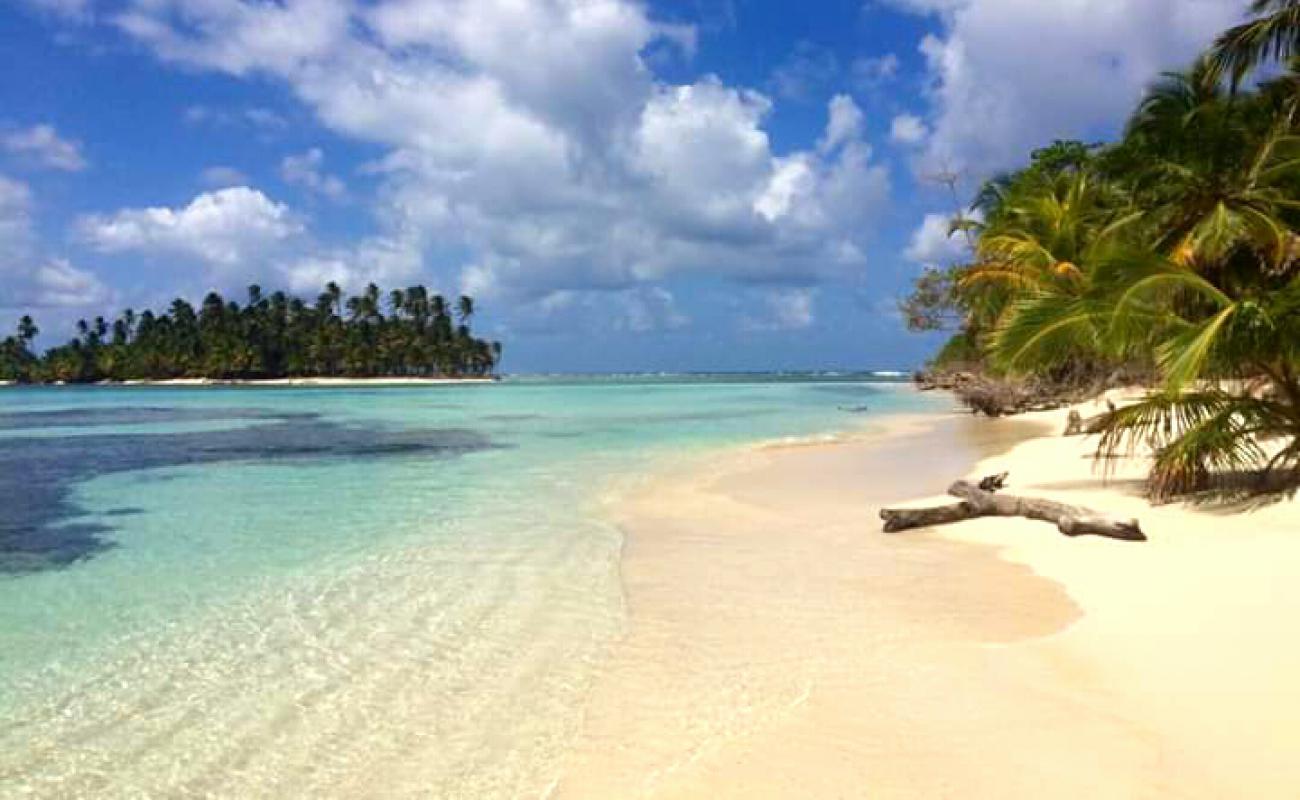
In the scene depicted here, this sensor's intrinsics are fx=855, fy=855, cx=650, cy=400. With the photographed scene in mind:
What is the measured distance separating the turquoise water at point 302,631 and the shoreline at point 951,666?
56 cm

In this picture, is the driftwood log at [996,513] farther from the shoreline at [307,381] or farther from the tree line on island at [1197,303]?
the shoreline at [307,381]

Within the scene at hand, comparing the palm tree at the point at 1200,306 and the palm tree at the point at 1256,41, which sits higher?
the palm tree at the point at 1256,41

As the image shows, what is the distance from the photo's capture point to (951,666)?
17.4ft

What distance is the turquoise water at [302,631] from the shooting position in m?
4.35

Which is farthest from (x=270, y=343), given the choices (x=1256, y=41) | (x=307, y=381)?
(x=1256, y=41)

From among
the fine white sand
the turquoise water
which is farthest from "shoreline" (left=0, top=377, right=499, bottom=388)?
the turquoise water

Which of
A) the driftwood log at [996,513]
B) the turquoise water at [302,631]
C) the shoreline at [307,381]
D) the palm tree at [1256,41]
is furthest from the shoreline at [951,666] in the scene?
the shoreline at [307,381]

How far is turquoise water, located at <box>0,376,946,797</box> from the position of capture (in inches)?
171

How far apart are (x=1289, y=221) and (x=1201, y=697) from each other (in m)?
8.54

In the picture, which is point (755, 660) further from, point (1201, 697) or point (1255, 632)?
point (1255, 632)

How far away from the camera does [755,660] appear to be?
18.3 ft

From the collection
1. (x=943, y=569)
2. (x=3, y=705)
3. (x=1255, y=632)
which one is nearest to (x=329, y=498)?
(x=3, y=705)

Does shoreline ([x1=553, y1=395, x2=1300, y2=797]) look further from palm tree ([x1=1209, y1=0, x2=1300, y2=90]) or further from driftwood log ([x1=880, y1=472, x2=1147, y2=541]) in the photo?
palm tree ([x1=1209, y1=0, x2=1300, y2=90])

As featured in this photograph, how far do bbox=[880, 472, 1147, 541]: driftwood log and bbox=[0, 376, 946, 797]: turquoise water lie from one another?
347cm
